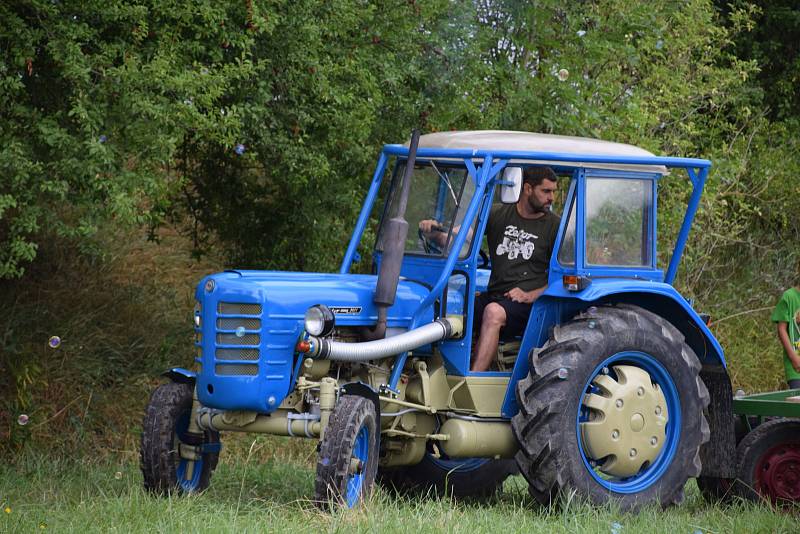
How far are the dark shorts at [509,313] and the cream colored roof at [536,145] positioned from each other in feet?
2.63

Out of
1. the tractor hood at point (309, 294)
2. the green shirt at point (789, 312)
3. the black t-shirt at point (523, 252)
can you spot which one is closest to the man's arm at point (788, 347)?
the green shirt at point (789, 312)

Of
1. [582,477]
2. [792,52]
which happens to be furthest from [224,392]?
[792,52]

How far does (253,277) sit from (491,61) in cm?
481

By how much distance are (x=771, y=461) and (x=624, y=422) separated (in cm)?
105

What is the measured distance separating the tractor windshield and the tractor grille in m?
1.20

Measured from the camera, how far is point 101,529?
553 cm

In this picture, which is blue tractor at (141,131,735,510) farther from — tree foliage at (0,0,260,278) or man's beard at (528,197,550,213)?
tree foliage at (0,0,260,278)

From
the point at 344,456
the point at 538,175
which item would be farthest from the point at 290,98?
the point at 344,456

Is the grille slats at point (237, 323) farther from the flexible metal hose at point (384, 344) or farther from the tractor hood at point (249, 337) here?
the flexible metal hose at point (384, 344)

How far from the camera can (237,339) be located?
6188mm

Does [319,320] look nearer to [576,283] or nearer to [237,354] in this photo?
[237,354]

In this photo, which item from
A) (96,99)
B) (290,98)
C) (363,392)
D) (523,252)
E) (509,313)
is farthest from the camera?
(290,98)

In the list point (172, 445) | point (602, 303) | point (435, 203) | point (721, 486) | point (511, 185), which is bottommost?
point (721, 486)

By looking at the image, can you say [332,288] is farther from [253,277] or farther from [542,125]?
[542,125]
